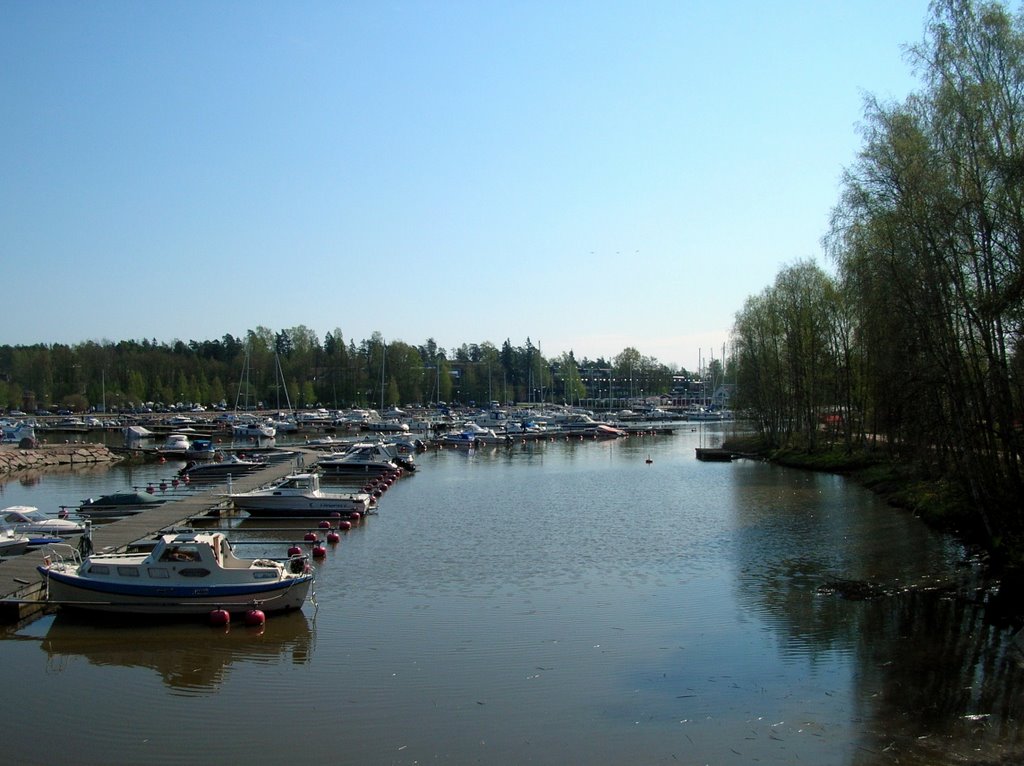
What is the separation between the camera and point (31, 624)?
22500 mm

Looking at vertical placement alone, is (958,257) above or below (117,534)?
above

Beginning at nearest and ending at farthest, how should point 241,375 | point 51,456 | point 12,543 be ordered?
point 12,543, point 51,456, point 241,375

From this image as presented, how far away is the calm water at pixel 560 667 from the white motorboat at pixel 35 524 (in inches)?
282

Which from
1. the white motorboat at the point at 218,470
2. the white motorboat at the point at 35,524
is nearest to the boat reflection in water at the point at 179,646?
the white motorboat at the point at 35,524

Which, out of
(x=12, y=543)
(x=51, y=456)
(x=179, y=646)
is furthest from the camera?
(x=51, y=456)

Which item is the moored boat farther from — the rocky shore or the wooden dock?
the rocky shore

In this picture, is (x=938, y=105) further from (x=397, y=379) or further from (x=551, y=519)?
(x=397, y=379)

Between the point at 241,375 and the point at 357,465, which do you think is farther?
the point at 241,375

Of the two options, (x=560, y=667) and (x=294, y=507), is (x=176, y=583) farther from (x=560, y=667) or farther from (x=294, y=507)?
(x=294, y=507)

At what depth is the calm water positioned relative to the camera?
50.3 feet

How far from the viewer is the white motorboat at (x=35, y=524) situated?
1291 inches

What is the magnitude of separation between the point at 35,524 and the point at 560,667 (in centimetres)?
2403

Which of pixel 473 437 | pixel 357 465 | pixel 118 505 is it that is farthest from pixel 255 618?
pixel 473 437

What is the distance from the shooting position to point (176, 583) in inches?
906
